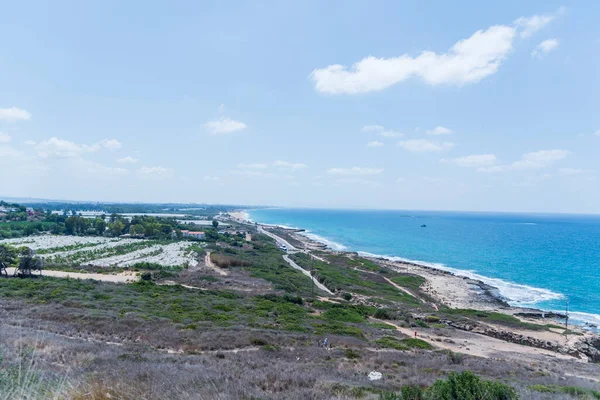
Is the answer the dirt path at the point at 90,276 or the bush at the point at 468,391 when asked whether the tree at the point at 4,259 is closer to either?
the dirt path at the point at 90,276

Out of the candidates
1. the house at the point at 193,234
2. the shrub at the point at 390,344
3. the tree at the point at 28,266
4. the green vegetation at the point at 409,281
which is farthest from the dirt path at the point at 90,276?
the house at the point at 193,234

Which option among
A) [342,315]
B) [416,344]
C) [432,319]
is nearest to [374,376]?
[416,344]

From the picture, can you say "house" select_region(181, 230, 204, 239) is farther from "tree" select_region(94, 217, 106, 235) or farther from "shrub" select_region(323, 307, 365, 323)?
"shrub" select_region(323, 307, 365, 323)

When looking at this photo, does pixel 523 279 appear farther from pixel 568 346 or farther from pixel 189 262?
pixel 189 262

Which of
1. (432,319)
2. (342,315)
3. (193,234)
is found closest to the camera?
(342,315)

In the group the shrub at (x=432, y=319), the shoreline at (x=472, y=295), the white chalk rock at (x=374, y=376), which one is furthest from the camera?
the shoreline at (x=472, y=295)

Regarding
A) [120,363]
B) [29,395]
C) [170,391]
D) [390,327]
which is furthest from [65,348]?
[390,327]

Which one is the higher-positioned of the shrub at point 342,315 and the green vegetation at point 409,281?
the shrub at point 342,315

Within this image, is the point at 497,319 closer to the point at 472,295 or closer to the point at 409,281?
the point at 472,295
